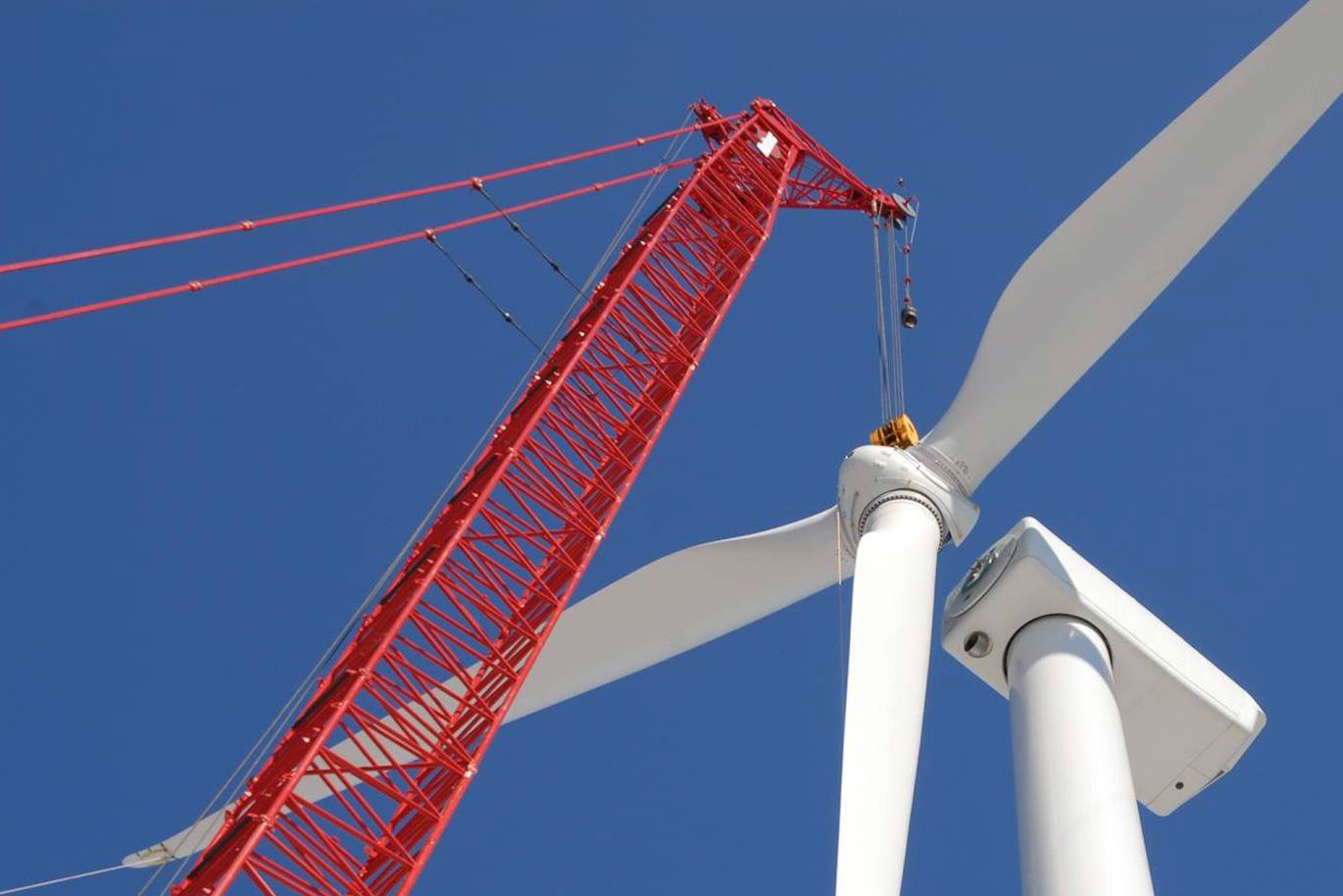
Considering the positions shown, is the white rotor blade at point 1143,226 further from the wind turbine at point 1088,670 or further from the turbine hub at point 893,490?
the wind turbine at point 1088,670

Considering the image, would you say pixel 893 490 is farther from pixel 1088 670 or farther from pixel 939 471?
pixel 1088 670

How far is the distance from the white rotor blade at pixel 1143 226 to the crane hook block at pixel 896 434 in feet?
5.00

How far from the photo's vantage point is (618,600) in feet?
65.2

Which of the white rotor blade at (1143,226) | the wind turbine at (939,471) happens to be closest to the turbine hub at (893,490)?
the wind turbine at (939,471)

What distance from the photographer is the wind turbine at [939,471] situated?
14.6 metres

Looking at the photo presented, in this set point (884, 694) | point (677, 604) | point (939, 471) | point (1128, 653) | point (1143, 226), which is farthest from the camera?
point (677, 604)

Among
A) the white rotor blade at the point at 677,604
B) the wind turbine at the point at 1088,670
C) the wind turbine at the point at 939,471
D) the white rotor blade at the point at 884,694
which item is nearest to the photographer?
the white rotor blade at the point at 884,694

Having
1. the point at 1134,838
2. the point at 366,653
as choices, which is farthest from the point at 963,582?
the point at 366,653

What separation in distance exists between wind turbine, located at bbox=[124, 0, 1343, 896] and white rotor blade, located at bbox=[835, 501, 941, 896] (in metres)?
0.02

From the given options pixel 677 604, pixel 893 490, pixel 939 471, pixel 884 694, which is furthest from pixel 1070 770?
pixel 677 604

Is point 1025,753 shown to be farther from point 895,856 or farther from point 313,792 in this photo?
point 313,792

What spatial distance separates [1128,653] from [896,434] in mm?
5280

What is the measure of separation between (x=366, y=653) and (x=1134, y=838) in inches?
352

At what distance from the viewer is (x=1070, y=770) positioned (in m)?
12.6
